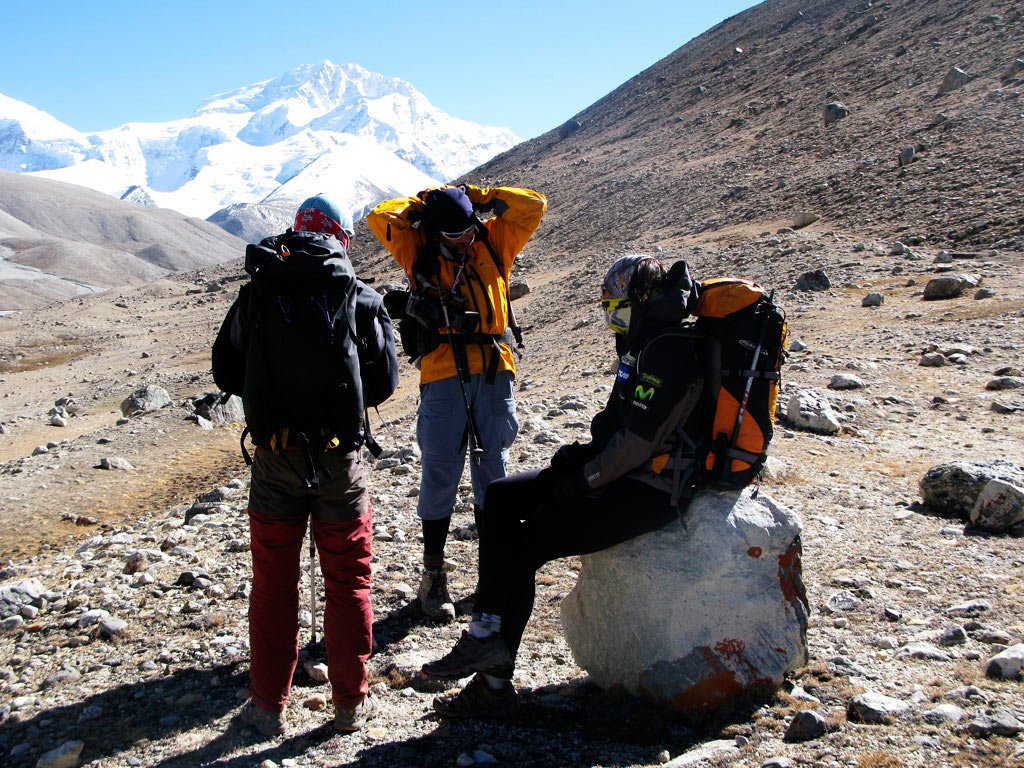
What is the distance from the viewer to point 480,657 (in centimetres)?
349

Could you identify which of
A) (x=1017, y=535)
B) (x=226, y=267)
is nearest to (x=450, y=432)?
(x=1017, y=535)

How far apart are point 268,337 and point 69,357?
24577mm

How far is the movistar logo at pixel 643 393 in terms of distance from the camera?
131 inches

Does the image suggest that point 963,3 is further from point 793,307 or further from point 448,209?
point 448,209

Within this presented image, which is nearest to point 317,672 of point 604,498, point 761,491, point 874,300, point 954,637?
point 604,498

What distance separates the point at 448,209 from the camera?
435 centimetres

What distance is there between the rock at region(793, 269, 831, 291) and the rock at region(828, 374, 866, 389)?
4591mm

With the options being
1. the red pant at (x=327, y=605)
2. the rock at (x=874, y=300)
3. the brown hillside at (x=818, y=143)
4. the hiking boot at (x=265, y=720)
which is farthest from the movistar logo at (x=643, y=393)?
the brown hillside at (x=818, y=143)

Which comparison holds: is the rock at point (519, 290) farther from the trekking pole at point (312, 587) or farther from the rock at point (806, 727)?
the rock at point (806, 727)

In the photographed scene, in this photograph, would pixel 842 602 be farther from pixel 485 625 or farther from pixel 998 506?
pixel 485 625

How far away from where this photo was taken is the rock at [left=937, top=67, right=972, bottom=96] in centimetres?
2261

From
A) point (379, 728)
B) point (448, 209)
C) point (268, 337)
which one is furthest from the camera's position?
point (448, 209)

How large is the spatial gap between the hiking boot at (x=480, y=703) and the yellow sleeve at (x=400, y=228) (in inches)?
83.7

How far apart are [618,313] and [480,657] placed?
159 centimetres
